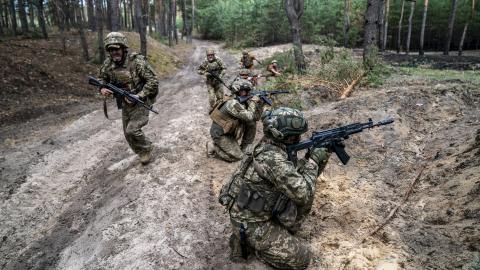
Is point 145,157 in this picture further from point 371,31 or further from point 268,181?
point 371,31

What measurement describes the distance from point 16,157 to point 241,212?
666 cm

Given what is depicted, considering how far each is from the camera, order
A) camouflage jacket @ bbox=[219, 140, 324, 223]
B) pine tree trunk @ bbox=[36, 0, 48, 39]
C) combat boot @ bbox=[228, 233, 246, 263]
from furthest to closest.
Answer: pine tree trunk @ bbox=[36, 0, 48, 39] < combat boot @ bbox=[228, 233, 246, 263] < camouflage jacket @ bbox=[219, 140, 324, 223]

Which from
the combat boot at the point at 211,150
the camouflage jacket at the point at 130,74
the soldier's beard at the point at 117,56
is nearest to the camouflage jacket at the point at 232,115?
the combat boot at the point at 211,150

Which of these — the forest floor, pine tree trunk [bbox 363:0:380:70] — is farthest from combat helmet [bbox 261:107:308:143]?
pine tree trunk [bbox 363:0:380:70]

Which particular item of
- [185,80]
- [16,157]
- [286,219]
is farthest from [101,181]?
[185,80]

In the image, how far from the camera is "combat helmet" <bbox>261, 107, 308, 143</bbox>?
3.69 m

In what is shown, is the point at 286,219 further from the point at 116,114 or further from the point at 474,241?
the point at 116,114

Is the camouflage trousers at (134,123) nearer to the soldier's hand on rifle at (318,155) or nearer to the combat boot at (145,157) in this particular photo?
the combat boot at (145,157)

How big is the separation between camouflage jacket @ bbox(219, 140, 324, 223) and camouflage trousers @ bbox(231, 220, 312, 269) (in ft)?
0.37

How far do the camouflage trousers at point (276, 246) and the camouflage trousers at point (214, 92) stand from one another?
6500 millimetres

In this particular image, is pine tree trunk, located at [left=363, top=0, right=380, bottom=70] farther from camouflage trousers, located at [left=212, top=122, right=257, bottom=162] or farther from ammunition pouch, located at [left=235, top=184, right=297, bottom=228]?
ammunition pouch, located at [left=235, top=184, right=297, bottom=228]

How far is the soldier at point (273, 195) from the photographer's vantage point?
367cm

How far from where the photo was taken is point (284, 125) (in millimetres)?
3689

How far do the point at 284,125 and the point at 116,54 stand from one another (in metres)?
4.22
